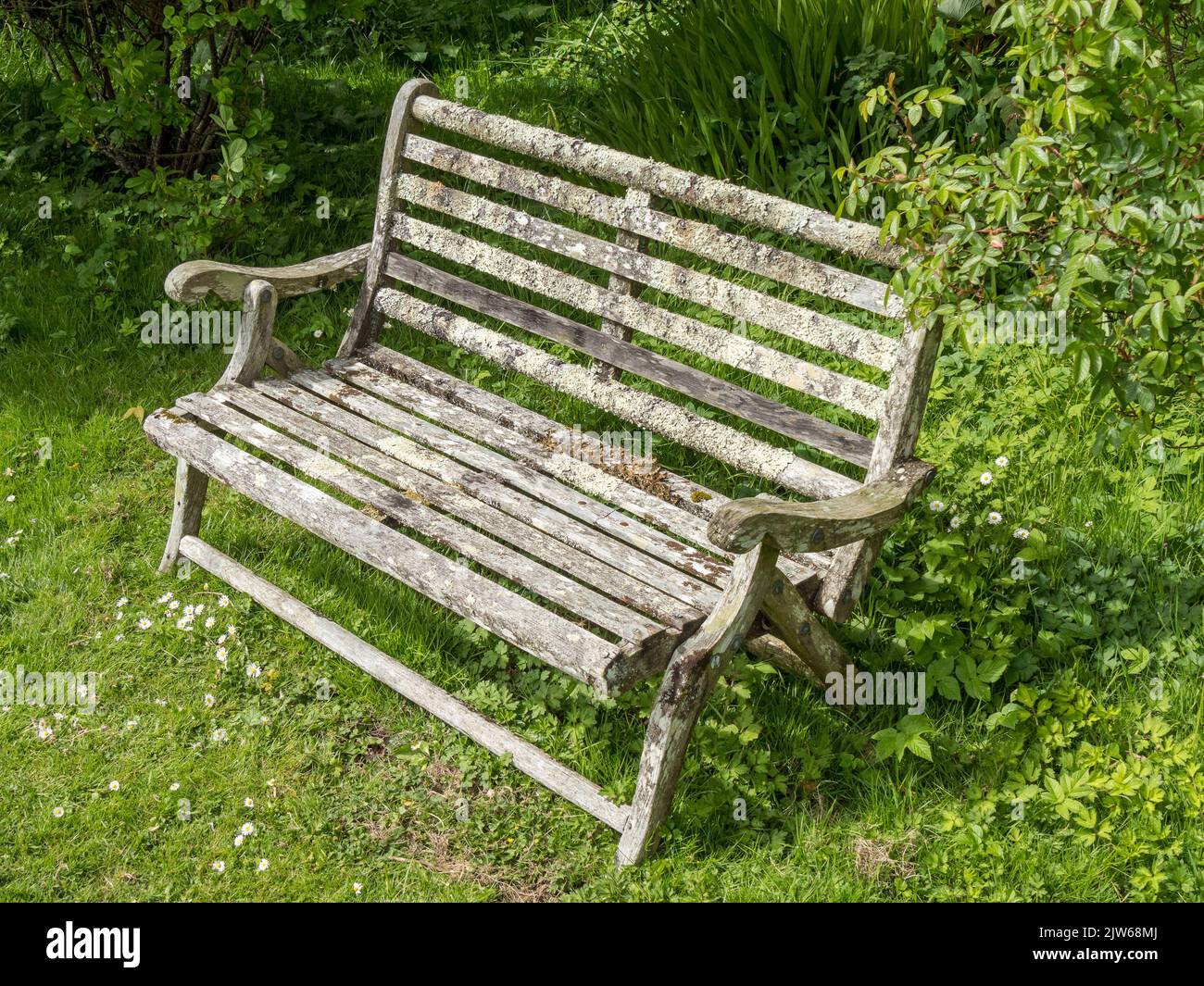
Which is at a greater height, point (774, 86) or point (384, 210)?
point (774, 86)

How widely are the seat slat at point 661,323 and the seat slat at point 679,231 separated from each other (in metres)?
0.18

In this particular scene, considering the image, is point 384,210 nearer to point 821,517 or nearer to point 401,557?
point 401,557

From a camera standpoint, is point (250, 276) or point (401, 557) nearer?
point (401, 557)

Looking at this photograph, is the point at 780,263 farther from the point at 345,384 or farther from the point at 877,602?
the point at 345,384

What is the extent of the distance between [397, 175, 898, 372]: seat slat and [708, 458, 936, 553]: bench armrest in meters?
0.26

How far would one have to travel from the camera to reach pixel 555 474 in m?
3.35

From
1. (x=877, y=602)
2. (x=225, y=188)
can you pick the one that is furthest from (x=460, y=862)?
(x=225, y=188)

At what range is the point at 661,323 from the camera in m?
3.30

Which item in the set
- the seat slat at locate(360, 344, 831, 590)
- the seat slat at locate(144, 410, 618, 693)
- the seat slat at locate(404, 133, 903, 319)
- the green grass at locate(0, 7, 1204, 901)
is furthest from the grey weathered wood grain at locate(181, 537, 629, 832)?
the seat slat at locate(404, 133, 903, 319)

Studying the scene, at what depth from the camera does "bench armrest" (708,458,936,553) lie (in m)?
2.52

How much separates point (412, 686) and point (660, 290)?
124cm

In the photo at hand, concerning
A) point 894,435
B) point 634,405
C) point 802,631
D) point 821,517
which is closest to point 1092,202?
point 894,435

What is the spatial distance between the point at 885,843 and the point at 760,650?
0.52 m

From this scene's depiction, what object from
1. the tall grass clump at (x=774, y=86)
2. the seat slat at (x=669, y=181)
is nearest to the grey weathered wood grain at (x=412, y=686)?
the seat slat at (x=669, y=181)
